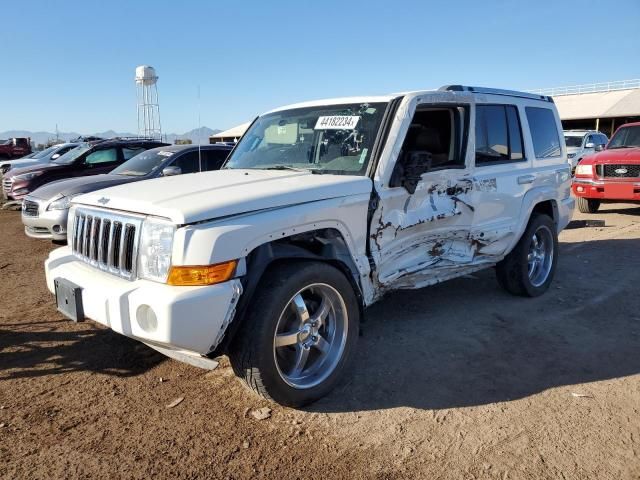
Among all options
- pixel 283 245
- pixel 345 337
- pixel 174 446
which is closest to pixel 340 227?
A: pixel 283 245

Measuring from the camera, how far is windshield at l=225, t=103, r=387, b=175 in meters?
3.92

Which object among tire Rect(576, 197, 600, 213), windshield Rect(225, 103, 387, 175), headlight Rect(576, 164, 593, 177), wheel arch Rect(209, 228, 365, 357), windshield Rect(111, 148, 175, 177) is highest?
windshield Rect(225, 103, 387, 175)

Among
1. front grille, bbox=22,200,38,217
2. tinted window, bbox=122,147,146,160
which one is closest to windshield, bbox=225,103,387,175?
front grille, bbox=22,200,38,217

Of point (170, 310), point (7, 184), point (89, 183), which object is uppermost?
point (89, 183)

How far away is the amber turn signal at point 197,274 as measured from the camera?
9.13 feet

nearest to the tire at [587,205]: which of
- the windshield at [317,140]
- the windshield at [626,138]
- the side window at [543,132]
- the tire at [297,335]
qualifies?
the windshield at [626,138]

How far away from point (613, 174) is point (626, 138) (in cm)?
154

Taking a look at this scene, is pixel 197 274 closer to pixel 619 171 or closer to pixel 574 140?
pixel 619 171

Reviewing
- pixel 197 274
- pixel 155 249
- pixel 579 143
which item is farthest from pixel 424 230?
pixel 579 143

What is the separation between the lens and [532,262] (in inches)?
220

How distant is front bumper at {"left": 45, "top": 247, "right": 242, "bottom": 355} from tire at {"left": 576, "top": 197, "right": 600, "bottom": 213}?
34.5 ft

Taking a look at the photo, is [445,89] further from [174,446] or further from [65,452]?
[65,452]

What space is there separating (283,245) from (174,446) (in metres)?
1.30

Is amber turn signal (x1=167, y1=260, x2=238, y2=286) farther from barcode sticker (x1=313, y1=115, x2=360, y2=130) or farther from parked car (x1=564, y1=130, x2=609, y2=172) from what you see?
parked car (x1=564, y1=130, x2=609, y2=172)
